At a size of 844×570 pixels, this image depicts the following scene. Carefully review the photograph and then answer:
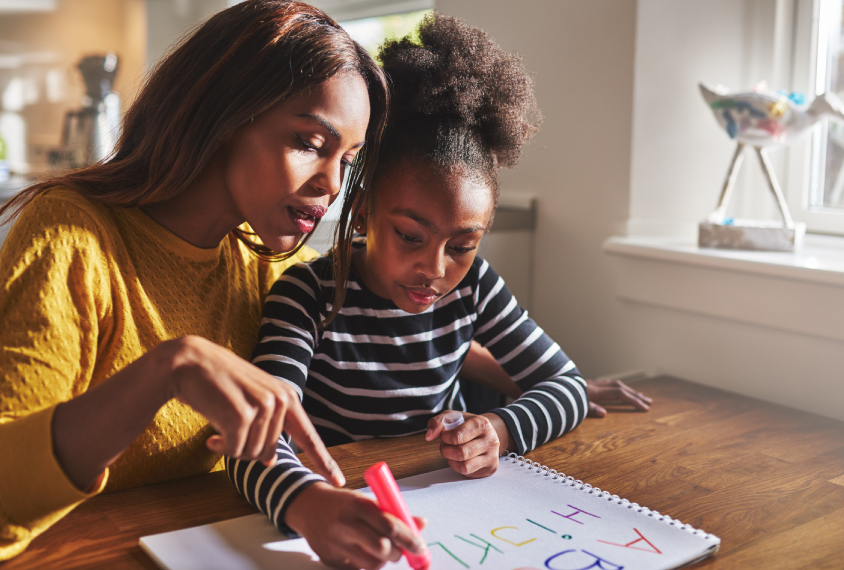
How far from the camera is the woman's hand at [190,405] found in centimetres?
55

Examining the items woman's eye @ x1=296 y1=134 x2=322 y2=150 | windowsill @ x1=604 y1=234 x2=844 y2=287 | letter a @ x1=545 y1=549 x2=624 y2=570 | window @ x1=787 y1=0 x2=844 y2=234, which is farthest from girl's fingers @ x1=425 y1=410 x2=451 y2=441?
window @ x1=787 y1=0 x2=844 y2=234

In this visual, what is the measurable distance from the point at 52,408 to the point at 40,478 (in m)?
0.05

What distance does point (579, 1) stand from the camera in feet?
4.81

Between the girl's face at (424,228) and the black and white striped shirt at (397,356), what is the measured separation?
78mm

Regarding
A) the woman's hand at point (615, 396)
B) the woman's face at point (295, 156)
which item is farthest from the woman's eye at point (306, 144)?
the woman's hand at point (615, 396)

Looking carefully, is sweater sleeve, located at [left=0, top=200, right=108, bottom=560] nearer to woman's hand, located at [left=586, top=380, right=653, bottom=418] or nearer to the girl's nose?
the girl's nose

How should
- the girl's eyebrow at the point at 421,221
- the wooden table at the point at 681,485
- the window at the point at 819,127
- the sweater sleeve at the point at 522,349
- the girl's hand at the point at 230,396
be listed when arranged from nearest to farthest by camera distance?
the girl's hand at the point at 230,396
the wooden table at the point at 681,485
the girl's eyebrow at the point at 421,221
the sweater sleeve at the point at 522,349
the window at the point at 819,127

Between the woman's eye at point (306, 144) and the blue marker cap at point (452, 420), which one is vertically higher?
the woman's eye at point (306, 144)

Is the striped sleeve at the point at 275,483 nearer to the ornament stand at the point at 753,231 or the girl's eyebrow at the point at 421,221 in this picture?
the girl's eyebrow at the point at 421,221

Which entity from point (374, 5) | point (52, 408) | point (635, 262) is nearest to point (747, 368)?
point (635, 262)

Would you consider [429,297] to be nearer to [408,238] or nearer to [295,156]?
[408,238]

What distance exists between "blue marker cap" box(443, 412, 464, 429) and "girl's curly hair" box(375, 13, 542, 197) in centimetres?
28

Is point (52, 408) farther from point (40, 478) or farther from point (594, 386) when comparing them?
point (594, 386)

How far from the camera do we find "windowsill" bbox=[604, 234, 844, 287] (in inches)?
44.3
